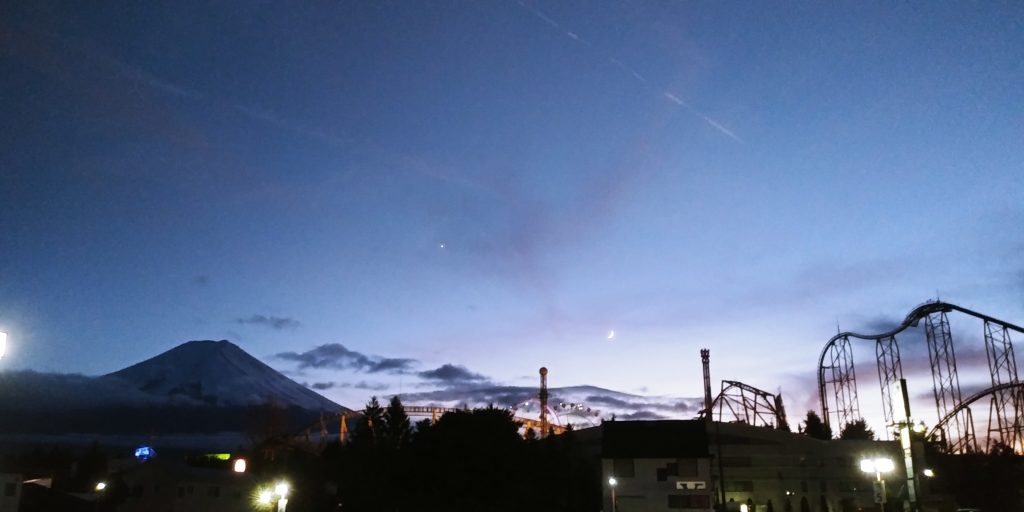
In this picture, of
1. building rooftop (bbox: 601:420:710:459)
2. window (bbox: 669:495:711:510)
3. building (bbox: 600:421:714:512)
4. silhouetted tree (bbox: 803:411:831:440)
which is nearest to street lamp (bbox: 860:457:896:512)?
window (bbox: 669:495:711:510)

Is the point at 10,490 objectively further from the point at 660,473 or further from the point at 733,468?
the point at 733,468

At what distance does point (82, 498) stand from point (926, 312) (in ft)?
267

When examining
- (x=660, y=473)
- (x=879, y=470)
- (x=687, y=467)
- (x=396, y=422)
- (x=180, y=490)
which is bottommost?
(x=180, y=490)

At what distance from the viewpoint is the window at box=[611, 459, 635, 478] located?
218 feet

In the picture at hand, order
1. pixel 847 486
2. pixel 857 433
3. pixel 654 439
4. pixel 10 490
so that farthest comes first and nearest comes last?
pixel 857 433 < pixel 654 439 < pixel 847 486 < pixel 10 490

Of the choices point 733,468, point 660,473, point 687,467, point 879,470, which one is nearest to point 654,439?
point 660,473

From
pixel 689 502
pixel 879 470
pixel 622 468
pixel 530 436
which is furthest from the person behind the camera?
pixel 530 436

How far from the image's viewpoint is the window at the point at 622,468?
66.4m

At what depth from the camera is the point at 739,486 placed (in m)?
70.0

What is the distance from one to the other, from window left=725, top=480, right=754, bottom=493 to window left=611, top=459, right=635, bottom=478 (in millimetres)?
10883

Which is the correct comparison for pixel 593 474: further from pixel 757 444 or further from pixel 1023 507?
pixel 1023 507

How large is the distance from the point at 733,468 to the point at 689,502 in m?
8.65

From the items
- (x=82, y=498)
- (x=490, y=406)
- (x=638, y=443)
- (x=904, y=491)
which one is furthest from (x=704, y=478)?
(x=82, y=498)

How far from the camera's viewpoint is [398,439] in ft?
300
